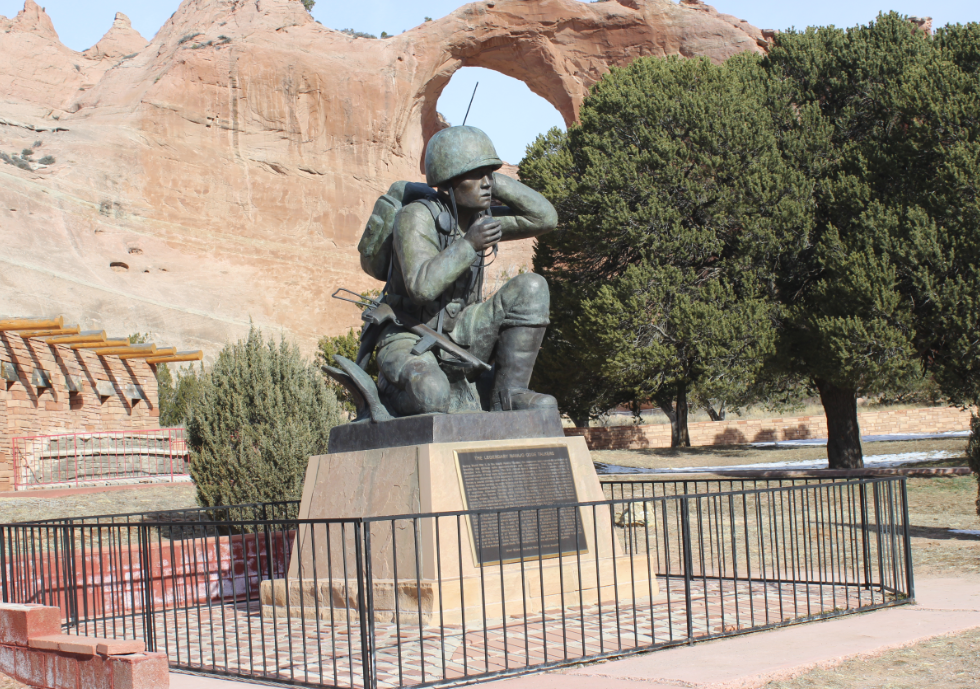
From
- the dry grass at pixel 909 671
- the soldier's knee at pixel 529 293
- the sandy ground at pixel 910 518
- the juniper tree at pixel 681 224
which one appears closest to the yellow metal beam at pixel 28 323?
the sandy ground at pixel 910 518

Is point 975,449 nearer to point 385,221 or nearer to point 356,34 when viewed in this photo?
point 385,221

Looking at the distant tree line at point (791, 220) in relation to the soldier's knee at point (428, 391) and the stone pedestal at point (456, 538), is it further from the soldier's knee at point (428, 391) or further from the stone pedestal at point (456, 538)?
the soldier's knee at point (428, 391)

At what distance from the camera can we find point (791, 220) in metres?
19.9

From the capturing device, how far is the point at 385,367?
666cm

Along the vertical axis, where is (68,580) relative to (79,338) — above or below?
below

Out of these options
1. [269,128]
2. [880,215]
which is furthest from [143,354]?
[269,128]

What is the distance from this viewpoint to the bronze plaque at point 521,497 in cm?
581

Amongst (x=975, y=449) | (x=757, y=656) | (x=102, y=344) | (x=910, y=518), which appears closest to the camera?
(x=757, y=656)

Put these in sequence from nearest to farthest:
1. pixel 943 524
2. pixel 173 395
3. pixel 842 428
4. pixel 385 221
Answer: pixel 385 221 → pixel 943 524 → pixel 842 428 → pixel 173 395

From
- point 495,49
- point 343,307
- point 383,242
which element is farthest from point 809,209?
point 495,49

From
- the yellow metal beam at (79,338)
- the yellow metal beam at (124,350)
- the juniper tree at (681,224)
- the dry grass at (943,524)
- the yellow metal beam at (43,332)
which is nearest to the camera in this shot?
the dry grass at (943,524)

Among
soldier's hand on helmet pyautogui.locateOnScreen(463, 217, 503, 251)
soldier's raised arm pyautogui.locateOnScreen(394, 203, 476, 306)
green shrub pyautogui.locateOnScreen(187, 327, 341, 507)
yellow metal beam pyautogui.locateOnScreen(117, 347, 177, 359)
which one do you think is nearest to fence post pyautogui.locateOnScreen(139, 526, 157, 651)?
soldier's raised arm pyautogui.locateOnScreen(394, 203, 476, 306)

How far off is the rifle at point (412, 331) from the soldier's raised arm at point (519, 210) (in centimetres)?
94

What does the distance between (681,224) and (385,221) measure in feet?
49.5
